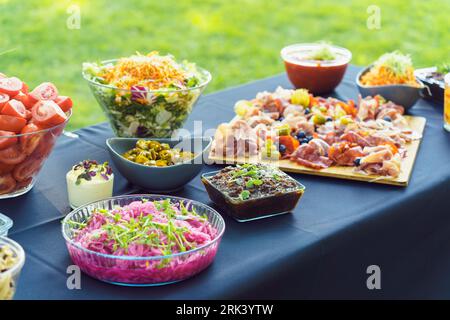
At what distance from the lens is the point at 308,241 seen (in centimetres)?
196

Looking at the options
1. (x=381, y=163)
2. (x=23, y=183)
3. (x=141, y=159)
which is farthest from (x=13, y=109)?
(x=381, y=163)

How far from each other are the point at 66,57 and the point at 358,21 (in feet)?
8.68

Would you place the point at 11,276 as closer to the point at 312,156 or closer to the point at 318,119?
the point at 312,156

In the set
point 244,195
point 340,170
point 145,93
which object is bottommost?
point 340,170

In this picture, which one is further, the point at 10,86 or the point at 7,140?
the point at 10,86

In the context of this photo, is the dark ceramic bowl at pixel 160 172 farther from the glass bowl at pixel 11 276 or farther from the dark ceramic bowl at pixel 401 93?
the dark ceramic bowl at pixel 401 93

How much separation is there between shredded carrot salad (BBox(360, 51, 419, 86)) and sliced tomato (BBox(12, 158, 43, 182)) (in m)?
1.62

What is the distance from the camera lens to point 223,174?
216 centimetres

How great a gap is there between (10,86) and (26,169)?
0.82 feet

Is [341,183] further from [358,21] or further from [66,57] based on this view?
[358,21]

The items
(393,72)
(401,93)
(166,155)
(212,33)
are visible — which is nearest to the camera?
(166,155)

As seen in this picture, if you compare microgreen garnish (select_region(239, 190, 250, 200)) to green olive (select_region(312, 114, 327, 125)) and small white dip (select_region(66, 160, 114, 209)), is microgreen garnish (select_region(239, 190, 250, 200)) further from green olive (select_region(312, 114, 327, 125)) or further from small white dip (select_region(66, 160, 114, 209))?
green olive (select_region(312, 114, 327, 125))

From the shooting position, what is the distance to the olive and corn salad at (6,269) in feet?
4.80

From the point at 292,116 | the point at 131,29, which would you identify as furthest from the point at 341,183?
the point at 131,29
